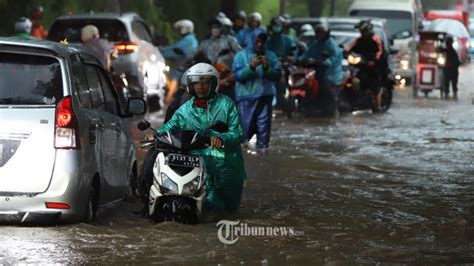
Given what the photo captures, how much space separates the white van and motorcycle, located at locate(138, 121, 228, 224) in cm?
2934

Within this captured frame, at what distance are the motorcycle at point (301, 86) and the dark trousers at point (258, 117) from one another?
6.42m

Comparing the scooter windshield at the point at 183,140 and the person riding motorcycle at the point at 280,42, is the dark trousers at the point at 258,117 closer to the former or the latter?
the person riding motorcycle at the point at 280,42

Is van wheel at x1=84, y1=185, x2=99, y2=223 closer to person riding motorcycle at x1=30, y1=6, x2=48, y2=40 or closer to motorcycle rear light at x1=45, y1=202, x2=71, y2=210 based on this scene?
motorcycle rear light at x1=45, y1=202, x2=71, y2=210

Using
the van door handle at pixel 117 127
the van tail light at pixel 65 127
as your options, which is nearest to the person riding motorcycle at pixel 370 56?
the van door handle at pixel 117 127

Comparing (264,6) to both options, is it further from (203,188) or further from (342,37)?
(203,188)

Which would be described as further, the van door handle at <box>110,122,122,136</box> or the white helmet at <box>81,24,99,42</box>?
the white helmet at <box>81,24,99,42</box>

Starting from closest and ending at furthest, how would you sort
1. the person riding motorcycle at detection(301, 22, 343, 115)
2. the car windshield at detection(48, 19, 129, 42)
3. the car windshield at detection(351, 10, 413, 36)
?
1. the car windshield at detection(48, 19, 129, 42)
2. the person riding motorcycle at detection(301, 22, 343, 115)
3. the car windshield at detection(351, 10, 413, 36)

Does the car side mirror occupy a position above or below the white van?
above

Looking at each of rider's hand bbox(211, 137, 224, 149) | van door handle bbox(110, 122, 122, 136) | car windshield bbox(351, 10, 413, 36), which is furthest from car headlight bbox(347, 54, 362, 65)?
rider's hand bbox(211, 137, 224, 149)

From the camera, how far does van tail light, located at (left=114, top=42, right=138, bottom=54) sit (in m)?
23.9

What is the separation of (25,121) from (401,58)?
29975mm

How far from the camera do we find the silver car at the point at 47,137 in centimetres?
1020

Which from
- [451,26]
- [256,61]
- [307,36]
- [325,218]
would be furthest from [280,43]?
[451,26]

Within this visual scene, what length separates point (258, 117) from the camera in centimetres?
1834
